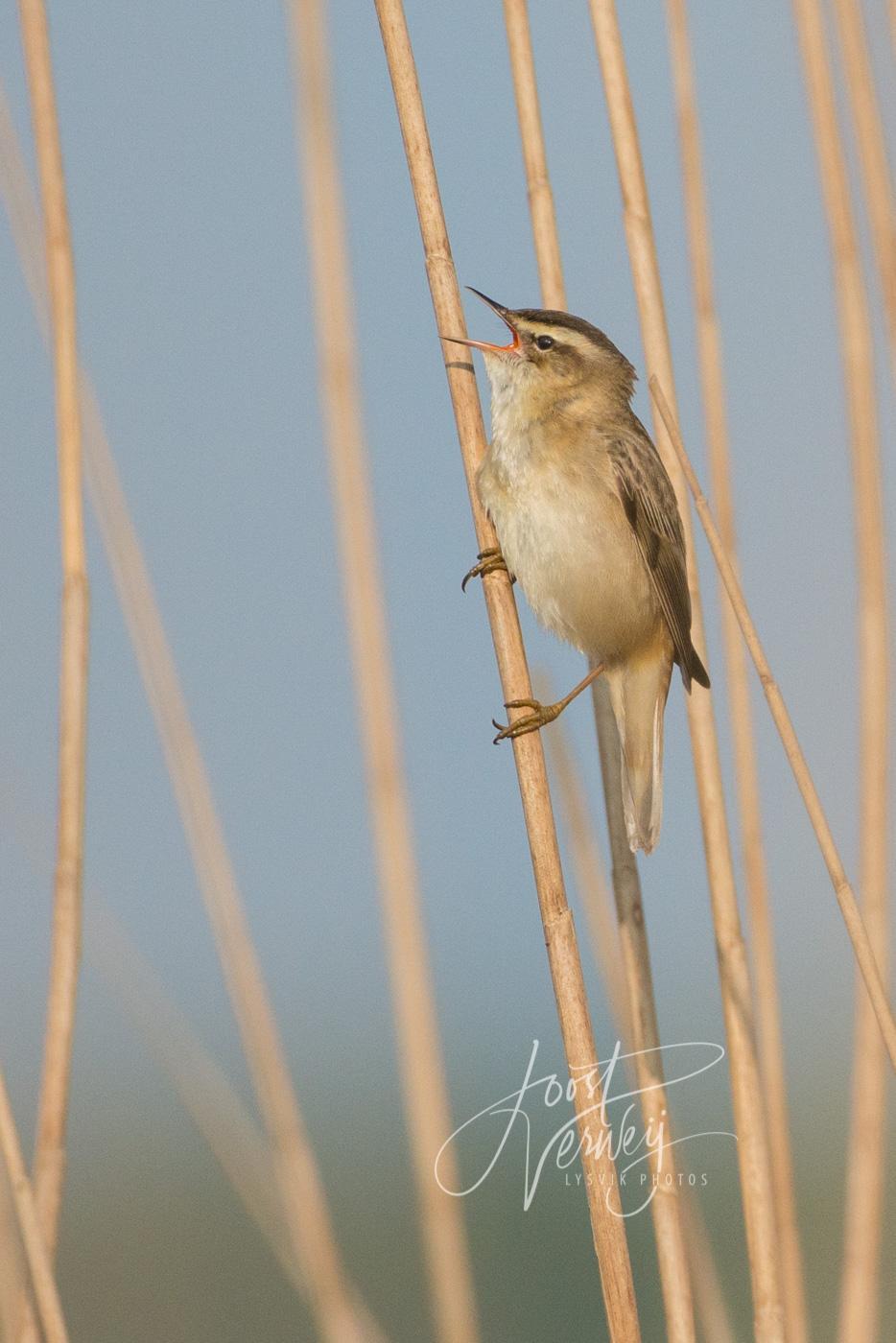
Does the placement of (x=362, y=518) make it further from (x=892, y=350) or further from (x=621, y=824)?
(x=892, y=350)

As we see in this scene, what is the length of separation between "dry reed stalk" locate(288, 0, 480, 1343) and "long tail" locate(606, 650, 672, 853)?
1.50 ft

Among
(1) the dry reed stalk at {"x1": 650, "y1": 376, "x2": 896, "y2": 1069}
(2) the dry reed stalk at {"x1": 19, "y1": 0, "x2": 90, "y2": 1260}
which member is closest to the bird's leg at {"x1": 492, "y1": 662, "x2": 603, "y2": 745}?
(1) the dry reed stalk at {"x1": 650, "y1": 376, "x2": 896, "y2": 1069}

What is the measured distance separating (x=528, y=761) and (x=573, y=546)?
610 mm

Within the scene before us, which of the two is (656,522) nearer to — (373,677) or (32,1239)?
(373,677)

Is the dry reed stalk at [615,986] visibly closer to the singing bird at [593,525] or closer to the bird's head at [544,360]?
the singing bird at [593,525]

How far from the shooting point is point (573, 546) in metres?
2.36

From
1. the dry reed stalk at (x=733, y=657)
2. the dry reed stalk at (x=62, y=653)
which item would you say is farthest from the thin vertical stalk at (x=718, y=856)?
→ the dry reed stalk at (x=62, y=653)

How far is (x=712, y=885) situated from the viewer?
206 centimetres

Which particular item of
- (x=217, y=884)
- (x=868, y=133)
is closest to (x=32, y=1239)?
(x=217, y=884)

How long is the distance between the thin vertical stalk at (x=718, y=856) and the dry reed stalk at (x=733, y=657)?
7 centimetres

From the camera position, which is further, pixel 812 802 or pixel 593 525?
pixel 593 525

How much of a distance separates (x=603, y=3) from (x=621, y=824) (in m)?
1.41

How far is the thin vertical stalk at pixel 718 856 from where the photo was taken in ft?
6.34

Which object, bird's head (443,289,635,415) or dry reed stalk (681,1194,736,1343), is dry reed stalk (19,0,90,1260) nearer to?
bird's head (443,289,635,415)
